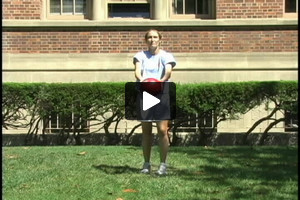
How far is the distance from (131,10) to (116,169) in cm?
661

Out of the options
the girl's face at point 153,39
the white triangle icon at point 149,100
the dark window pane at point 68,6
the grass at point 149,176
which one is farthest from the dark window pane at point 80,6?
the white triangle icon at point 149,100

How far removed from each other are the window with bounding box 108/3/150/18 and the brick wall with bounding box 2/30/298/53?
59cm

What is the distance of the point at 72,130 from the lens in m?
10.3

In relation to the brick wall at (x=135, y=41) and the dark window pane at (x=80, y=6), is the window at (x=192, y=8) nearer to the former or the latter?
the brick wall at (x=135, y=41)

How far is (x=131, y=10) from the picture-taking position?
39.6ft

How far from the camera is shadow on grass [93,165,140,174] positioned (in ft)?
19.7

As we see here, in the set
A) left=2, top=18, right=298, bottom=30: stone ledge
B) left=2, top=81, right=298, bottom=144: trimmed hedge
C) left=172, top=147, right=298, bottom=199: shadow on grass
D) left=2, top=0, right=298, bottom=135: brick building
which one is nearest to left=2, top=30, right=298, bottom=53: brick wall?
left=2, top=0, right=298, bottom=135: brick building

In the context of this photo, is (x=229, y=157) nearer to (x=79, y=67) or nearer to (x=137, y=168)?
(x=137, y=168)

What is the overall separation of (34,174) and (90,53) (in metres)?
6.14

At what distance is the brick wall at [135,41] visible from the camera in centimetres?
1168

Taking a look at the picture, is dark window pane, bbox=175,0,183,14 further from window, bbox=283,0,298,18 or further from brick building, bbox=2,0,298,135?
window, bbox=283,0,298,18

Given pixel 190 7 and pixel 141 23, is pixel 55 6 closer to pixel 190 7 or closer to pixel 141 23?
pixel 141 23

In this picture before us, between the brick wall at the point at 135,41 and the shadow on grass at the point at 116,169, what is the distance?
18.6 feet
